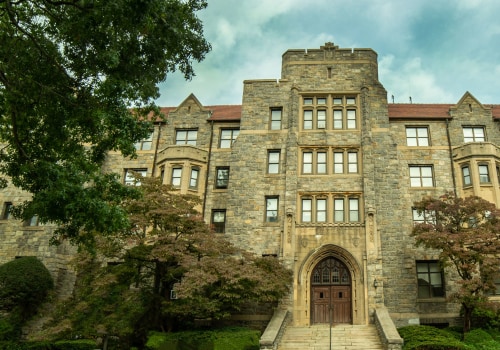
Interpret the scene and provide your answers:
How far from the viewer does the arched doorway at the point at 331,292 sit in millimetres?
24750

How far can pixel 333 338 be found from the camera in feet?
70.1

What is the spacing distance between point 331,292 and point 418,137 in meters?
11.2

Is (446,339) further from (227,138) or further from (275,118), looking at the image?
(227,138)

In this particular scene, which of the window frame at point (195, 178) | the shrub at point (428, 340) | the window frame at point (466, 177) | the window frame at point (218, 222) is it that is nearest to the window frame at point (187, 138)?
the window frame at point (195, 178)

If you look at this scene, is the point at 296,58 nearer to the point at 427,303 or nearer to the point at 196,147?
the point at 196,147

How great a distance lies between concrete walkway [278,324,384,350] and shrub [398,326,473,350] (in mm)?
1246

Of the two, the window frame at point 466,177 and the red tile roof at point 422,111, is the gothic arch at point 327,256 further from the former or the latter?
the red tile roof at point 422,111

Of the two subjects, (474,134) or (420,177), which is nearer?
(420,177)

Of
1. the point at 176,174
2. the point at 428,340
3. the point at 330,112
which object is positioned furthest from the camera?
the point at 330,112

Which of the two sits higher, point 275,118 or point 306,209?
point 275,118

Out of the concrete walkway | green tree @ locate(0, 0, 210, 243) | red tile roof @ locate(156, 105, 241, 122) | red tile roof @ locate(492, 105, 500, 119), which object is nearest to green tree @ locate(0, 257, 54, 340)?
green tree @ locate(0, 0, 210, 243)

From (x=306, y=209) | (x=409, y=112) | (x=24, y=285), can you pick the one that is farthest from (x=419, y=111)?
(x=24, y=285)

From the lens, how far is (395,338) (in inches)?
Result: 757

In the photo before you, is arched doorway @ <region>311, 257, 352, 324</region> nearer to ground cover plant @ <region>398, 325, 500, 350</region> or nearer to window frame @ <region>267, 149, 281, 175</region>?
ground cover plant @ <region>398, 325, 500, 350</region>
